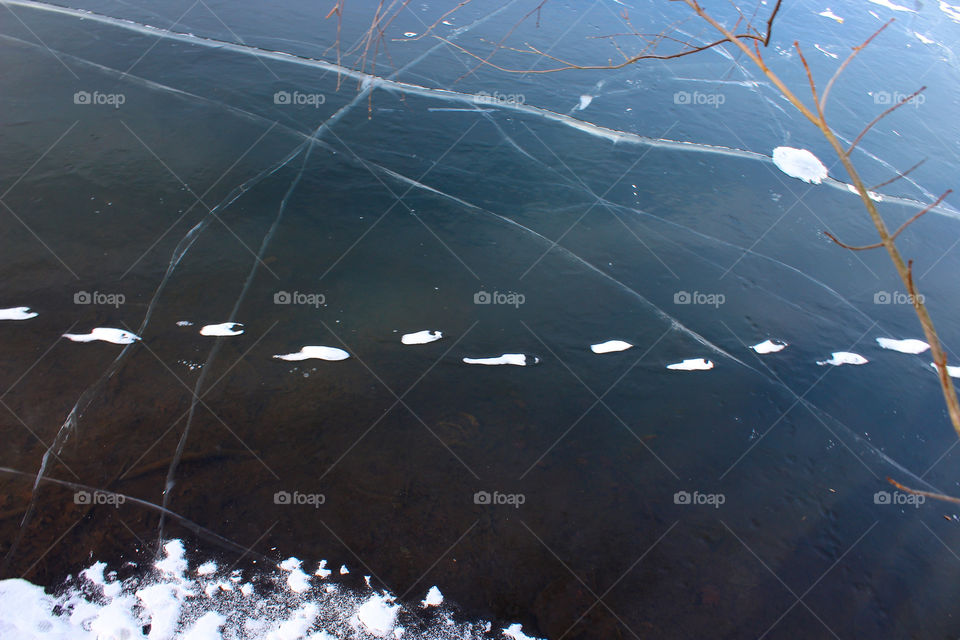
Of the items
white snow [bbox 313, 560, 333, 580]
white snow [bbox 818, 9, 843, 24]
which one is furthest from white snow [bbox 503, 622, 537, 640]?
white snow [bbox 818, 9, 843, 24]

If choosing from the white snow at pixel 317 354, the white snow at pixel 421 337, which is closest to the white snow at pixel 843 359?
the white snow at pixel 421 337

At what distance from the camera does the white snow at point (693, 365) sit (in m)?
2.65

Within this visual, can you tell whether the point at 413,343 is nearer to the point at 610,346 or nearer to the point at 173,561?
the point at 610,346

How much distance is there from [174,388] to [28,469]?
511 millimetres

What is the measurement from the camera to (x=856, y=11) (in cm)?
692

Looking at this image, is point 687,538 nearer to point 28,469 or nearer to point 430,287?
point 430,287

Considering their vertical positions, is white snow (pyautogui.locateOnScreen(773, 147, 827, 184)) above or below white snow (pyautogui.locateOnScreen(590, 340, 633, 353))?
above

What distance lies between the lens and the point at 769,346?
2832 millimetres

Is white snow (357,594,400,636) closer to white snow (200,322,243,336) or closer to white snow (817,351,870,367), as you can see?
white snow (200,322,243,336)

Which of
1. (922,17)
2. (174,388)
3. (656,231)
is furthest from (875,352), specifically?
(922,17)

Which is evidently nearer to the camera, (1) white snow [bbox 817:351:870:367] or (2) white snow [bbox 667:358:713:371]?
(2) white snow [bbox 667:358:713:371]

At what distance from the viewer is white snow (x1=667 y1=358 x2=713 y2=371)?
2648 millimetres

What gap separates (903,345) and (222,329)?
3.38 m

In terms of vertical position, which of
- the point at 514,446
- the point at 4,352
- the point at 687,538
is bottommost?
the point at 687,538
